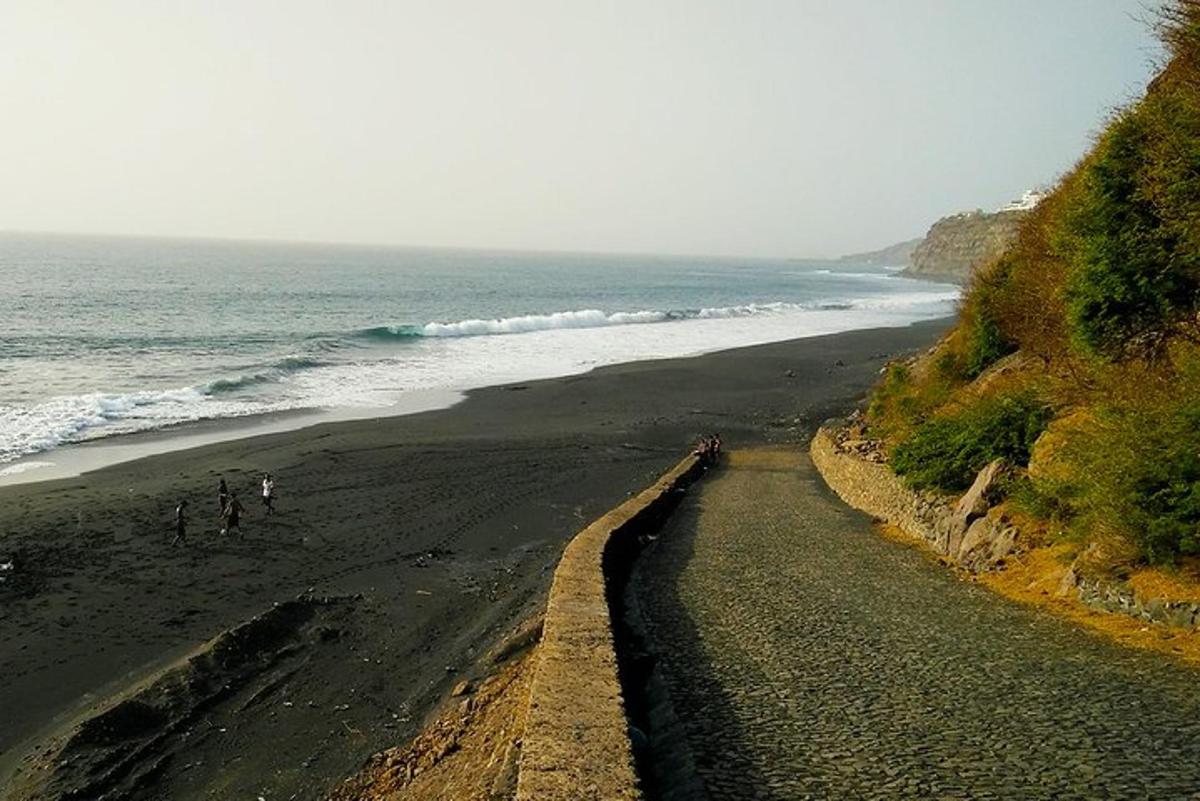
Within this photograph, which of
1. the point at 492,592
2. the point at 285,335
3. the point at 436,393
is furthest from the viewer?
the point at 285,335

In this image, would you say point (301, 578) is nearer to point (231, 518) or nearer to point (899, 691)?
point (231, 518)

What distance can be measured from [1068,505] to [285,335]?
50316 millimetres

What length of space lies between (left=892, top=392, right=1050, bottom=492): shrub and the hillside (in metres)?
0.03

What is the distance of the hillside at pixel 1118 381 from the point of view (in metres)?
9.50

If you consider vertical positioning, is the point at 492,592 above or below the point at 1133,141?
below

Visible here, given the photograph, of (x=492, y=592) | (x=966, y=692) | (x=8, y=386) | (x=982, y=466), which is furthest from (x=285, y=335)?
(x=966, y=692)

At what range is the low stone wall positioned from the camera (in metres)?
5.59

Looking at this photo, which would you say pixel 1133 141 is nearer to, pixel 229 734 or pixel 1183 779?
pixel 1183 779

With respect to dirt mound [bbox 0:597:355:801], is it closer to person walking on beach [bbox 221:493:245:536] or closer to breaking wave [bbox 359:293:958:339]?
person walking on beach [bbox 221:493:245:536]

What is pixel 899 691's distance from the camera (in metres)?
7.88

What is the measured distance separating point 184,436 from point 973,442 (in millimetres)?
22499

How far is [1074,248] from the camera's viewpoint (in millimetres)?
14039

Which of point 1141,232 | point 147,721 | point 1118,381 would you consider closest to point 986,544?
point 1118,381

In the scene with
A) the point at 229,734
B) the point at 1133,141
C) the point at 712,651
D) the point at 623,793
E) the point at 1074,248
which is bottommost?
the point at 229,734
